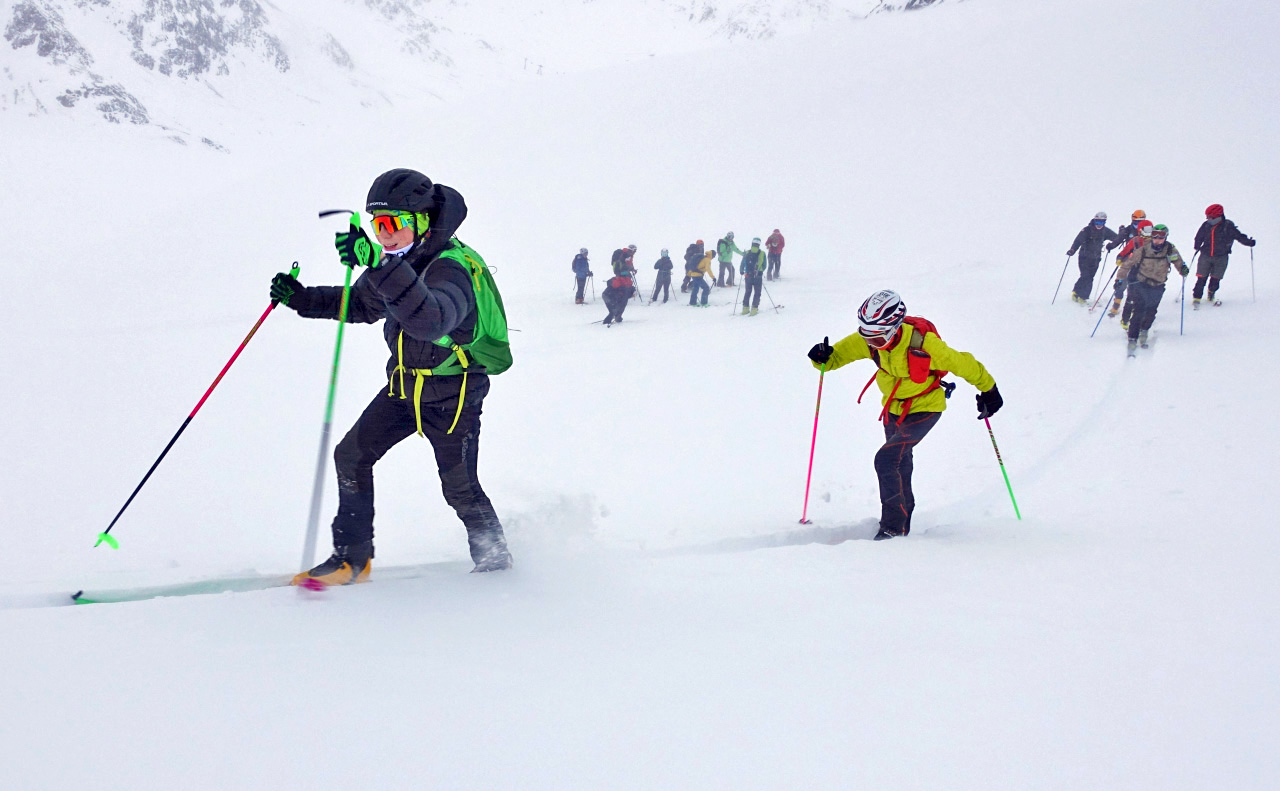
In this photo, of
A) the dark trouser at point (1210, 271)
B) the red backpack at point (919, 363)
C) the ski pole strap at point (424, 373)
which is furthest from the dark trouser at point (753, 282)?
the ski pole strap at point (424, 373)

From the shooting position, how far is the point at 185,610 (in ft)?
8.41

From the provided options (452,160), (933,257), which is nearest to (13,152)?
(452,160)

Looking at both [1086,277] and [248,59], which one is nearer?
[1086,277]

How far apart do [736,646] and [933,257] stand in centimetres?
2268

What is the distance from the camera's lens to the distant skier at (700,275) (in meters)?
15.6

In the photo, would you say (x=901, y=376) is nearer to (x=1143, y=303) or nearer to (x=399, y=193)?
(x=399, y=193)

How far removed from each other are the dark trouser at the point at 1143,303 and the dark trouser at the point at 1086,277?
136 inches

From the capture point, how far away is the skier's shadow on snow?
186 inches

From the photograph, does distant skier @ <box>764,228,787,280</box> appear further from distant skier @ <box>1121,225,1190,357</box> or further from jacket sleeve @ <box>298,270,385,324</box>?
jacket sleeve @ <box>298,270,385,324</box>

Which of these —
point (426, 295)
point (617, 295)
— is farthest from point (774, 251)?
point (426, 295)

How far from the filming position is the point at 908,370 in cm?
458

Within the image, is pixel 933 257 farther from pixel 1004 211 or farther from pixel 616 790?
pixel 616 790

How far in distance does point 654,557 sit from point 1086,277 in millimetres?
12429

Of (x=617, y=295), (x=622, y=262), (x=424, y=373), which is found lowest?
(x=424, y=373)
